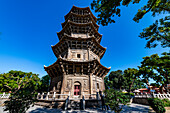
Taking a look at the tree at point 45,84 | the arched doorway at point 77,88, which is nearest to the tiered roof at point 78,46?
the arched doorway at point 77,88

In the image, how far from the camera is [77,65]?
1298 centimetres

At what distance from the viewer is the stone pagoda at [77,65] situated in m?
12.0

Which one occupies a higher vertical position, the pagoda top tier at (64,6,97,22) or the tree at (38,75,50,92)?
the pagoda top tier at (64,6,97,22)

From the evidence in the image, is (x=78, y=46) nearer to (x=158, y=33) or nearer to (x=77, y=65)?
(x=77, y=65)

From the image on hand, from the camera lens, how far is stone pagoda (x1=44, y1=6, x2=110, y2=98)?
39.4 feet

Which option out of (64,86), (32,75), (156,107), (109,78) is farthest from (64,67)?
(109,78)

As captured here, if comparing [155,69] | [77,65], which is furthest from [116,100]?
[155,69]

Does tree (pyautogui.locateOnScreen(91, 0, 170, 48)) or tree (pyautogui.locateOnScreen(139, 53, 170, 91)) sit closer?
tree (pyautogui.locateOnScreen(91, 0, 170, 48))

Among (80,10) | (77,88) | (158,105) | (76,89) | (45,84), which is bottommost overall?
(45,84)

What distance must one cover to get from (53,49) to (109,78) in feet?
124

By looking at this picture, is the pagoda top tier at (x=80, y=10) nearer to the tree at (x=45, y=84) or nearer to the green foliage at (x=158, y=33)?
the green foliage at (x=158, y=33)

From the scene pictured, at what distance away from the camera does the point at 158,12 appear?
330 inches

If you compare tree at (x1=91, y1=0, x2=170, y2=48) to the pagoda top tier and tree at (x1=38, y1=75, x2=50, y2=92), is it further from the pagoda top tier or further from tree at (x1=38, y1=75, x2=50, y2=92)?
tree at (x1=38, y1=75, x2=50, y2=92)

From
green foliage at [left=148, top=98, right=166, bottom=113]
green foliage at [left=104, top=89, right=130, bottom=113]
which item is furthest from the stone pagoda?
green foliage at [left=148, top=98, right=166, bottom=113]
